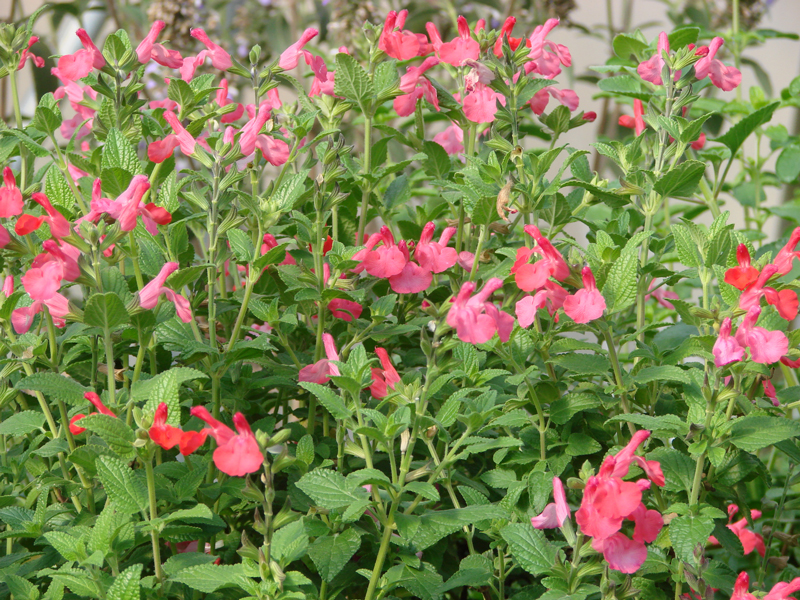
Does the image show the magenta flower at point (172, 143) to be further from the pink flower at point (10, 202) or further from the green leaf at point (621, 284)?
the green leaf at point (621, 284)

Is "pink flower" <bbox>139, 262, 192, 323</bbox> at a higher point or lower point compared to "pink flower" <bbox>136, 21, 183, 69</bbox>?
lower

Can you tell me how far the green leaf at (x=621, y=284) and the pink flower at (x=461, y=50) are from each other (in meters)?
0.29

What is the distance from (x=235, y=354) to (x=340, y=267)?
126 millimetres

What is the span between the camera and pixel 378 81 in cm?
84

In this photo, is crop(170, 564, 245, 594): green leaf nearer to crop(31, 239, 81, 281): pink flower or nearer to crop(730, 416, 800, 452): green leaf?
crop(31, 239, 81, 281): pink flower

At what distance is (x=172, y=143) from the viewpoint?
731mm

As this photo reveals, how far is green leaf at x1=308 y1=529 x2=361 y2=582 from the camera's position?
605 millimetres

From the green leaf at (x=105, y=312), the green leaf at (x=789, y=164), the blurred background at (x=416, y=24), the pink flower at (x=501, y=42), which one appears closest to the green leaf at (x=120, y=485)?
the green leaf at (x=105, y=312)

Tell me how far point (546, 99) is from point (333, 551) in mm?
538

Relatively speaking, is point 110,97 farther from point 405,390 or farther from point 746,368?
point 746,368

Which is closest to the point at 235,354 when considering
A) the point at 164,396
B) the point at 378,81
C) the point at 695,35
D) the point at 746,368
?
the point at 164,396

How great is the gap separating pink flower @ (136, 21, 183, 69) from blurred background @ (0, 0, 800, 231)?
964 mm

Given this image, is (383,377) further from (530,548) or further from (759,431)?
(759,431)

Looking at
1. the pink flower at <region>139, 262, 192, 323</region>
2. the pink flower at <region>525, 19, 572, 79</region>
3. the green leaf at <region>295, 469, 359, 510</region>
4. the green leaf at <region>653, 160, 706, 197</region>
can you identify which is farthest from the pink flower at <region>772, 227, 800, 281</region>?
the pink flower at <region>139, 262, 192, 323</region>
